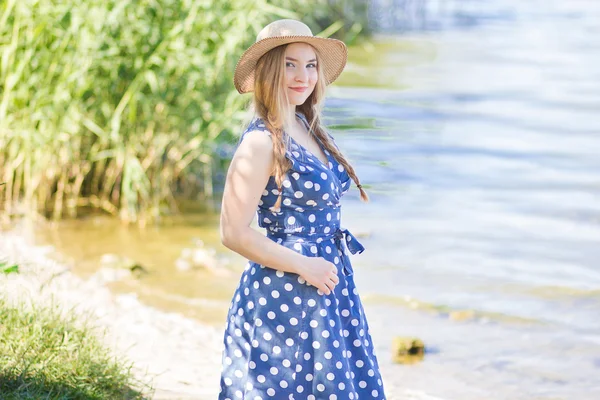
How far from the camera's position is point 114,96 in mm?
6199

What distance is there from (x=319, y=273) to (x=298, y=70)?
22.9 inches

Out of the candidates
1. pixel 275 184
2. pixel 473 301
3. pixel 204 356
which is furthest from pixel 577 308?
pixel 275 184

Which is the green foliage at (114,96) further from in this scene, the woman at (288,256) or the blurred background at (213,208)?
the woman at (288,256)

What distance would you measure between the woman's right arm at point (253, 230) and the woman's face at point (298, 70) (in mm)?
198

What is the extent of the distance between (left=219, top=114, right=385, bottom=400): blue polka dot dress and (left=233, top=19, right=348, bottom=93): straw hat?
8.3 inches

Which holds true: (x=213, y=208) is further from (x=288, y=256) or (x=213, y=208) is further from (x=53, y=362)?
(x=288, y=256)

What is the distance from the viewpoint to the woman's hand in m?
2.72

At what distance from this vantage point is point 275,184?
2768mm

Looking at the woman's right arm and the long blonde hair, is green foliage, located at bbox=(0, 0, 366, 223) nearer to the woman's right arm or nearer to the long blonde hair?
the long blonde hair

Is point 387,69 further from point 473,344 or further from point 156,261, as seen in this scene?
point 473,344

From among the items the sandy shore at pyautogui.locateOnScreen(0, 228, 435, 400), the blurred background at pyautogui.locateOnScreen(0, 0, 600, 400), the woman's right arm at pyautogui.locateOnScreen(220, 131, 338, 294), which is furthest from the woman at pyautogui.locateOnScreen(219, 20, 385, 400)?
the blurred background at pyautogui.locateOnScreen(0, 0, 600, 400)

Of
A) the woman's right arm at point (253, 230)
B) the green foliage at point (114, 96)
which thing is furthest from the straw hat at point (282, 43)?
the green foliage at point (114, 96)

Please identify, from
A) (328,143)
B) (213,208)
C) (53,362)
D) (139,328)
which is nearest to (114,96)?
(213,208)

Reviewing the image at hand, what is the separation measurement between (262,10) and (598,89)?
6674mm
